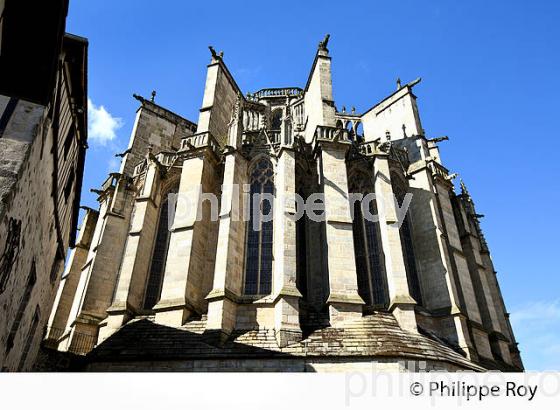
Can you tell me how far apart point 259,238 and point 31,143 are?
8506mm

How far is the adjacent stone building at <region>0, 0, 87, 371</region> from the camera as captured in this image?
605cm

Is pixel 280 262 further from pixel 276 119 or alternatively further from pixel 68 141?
pixel 276 119

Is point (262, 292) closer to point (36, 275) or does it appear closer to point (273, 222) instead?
point (273, 222)

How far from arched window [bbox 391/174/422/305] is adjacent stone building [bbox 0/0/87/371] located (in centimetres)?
1132

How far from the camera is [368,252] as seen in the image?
14336 mm

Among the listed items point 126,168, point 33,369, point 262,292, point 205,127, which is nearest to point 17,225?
point 33,369

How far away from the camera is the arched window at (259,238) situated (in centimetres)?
1292

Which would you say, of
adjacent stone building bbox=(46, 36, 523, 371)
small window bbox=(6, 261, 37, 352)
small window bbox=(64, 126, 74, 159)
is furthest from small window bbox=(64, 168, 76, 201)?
adjacent stone building bbox=(46, 36, 523, 371)

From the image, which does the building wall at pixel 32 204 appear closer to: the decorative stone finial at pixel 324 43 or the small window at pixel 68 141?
the small window at pixel 68 141

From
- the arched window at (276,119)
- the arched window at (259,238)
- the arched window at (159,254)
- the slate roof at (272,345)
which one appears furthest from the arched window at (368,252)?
the arched window at (276,119)

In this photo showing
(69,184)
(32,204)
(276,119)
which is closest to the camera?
(32,204)

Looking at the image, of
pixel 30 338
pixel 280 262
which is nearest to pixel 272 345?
pixel 280 262

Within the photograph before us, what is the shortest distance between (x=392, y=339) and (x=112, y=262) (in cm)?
1020

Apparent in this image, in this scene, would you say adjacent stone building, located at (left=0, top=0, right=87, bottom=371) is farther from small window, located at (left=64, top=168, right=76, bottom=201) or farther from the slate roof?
the slate roof
